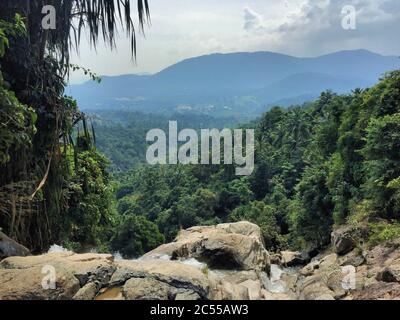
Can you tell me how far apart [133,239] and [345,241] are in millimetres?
16729

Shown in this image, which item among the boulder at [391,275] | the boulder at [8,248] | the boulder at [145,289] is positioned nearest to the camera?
the boulder at [145,289]

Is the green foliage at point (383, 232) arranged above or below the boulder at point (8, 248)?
below

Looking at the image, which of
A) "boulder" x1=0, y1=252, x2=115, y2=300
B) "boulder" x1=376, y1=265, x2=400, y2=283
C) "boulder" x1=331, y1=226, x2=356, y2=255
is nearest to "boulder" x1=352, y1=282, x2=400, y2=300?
"boulder" x1=376, y1=265, x2=400, y2=283

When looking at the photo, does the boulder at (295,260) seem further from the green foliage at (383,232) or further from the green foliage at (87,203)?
the green foliage at (87,203)

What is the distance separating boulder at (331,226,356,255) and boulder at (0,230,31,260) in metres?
10.8

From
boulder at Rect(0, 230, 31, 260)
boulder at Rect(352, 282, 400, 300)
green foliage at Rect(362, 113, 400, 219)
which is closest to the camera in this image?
boulder at Rect(0, 230, 31, 260)

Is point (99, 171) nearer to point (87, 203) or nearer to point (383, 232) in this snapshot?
point (87, 203)

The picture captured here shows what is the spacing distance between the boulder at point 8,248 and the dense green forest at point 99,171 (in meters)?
0.17

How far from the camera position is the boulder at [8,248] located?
515 centimetres

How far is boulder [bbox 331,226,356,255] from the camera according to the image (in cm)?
1387

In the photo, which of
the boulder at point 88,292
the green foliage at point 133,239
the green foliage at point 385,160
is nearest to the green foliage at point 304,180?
the green foliage at point 385,160

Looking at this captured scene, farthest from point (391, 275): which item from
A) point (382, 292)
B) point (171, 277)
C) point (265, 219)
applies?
point (265, 219)

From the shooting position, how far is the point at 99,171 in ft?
42.0

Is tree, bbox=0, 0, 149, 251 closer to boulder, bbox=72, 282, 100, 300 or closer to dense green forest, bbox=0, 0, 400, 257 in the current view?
dense green forest, bbox=0, 0, 400, 257
